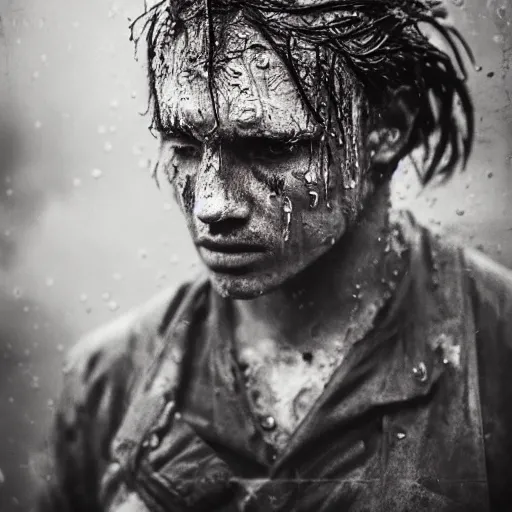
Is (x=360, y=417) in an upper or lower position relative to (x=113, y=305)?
lower

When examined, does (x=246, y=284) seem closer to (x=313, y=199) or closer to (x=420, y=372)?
(x=313, y=199)

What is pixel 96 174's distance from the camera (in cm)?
160

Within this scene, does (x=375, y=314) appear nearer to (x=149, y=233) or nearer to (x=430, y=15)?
(x=149, y=233)

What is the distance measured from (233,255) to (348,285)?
0.80ft

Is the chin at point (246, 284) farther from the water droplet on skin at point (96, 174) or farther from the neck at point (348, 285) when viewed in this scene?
the water droplet on skin at point (96, 174)

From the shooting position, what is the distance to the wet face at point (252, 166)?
1.41m

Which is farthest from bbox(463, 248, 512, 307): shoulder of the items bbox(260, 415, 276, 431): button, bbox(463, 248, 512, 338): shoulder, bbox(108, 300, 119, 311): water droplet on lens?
bbox(108, 300, 119, 311): water droplet on lens

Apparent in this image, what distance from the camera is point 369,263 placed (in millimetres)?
1495

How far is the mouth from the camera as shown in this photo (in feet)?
4.73

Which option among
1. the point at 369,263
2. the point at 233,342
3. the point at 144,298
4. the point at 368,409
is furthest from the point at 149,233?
the point at 368,409

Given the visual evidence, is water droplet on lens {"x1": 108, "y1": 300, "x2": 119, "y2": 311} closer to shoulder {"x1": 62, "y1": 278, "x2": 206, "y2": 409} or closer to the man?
shoulder {"x1": 62, "y1": 278, "x2": 206, "y2": 409}

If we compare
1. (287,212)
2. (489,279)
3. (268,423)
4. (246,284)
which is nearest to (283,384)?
(268,423)

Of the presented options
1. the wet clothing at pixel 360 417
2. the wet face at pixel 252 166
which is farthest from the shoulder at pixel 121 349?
the wet face at pixel 252 166

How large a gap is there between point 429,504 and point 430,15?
0.95 metres
